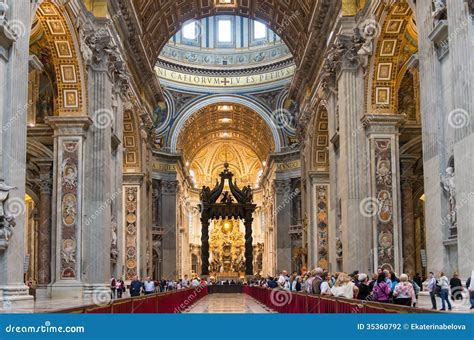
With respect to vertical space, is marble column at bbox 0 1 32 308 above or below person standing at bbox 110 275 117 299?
above

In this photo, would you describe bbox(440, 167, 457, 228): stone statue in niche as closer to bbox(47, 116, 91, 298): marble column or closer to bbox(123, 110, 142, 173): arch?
bbox(47, 116, 91, 298): marble column

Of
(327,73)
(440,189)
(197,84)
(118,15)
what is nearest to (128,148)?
(118,15)

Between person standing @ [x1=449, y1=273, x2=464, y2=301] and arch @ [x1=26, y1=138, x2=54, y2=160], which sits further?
arch @ [x1=26, y1=138, x2=54, y2=160]

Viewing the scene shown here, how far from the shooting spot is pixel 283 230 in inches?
1763

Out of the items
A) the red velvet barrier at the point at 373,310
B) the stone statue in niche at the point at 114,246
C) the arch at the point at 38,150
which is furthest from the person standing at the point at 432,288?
the arch at the point at 38,150

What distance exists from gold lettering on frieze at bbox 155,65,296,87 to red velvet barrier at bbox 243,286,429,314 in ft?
78.7

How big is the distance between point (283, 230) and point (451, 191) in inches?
1302

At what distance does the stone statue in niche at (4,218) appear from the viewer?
11383mm

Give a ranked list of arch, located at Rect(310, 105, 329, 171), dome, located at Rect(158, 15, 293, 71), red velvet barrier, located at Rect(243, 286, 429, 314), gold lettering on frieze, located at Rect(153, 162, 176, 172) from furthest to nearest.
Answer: dome, located at Rect(158, 15, 293, 71)
gold lettering on frieze, located at Rect(153, 162, 176, 172)
arch, located at Rect(310, 105, 329, 171)
red velvet barrier, located at Rect(243, 286, 429, 314)

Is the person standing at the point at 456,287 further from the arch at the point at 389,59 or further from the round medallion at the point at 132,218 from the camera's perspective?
the round medallion at the point at 132,218

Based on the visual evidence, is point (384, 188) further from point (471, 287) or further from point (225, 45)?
point (225, 45)

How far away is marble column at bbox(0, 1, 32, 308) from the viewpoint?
1163cm

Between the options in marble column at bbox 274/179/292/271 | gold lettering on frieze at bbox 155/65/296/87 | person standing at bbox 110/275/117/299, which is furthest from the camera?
gold lettering on frieze at bbox 155/65/296/87

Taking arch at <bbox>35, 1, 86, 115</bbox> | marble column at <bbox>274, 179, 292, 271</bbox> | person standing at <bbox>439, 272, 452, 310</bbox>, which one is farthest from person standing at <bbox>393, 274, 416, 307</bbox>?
marble column at <bbox>274, 179, 292, 271</bbox>
